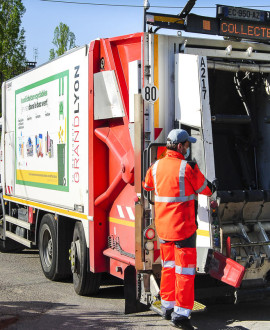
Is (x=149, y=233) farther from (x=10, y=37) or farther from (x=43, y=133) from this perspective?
(x=10, y=37)

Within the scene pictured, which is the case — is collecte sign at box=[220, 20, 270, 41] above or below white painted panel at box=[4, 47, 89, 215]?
above

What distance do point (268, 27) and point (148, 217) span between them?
2378mm

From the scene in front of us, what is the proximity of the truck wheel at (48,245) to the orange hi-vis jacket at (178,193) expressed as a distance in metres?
2.76

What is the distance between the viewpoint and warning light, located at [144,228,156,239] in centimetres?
550

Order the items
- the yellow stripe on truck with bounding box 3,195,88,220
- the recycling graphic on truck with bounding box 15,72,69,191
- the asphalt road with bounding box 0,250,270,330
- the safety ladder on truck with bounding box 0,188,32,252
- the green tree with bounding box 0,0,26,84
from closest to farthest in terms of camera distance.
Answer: the asphalt road with bounding box 0,250,270,330, the yellow stripe on truck with bounding box 3,195,88,220, the recycling graphic on truck with bounding box 15,72,69,191, the safety ladder on truck with bounding box 0,188,32,252, the green tree with bounding box 0,0,26,84

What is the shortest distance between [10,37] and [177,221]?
2160 cm

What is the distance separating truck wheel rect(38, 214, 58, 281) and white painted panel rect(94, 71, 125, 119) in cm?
202

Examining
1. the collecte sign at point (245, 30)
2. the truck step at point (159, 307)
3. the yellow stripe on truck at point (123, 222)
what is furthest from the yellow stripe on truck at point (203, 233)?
the collecte sign at point (245, 30)

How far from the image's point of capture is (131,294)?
5.73 metres

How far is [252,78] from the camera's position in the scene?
6.50m

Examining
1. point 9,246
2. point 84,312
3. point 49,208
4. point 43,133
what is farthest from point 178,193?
point 9,246

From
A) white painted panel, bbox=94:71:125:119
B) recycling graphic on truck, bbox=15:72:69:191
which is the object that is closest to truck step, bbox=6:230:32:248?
recycling graphic on truck, bbox=15:72:69:191

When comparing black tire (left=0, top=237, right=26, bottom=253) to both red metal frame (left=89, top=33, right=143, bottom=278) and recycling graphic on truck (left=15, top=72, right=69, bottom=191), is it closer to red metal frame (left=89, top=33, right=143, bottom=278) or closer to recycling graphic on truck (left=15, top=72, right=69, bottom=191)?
recycling graphic on truck (left=15, top=72, right=69, bottom=191)

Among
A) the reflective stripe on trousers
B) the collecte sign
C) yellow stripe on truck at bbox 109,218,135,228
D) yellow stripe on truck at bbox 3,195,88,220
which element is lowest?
the reflective stripe on trousers
